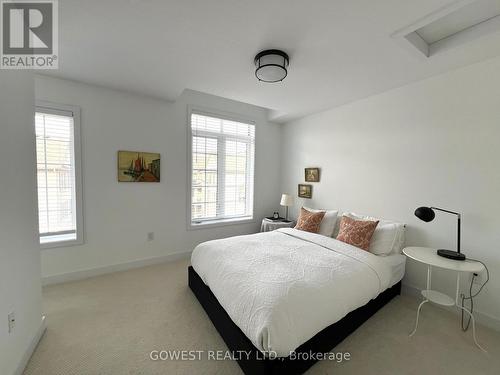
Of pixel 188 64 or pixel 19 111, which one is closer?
pixel 19 111

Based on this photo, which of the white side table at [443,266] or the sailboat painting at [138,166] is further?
the sailboat painting at [138,166]

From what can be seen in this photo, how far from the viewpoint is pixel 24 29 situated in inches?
64.6

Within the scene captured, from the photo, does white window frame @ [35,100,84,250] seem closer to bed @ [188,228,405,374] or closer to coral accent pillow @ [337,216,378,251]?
bed @ [188,228,405,374]

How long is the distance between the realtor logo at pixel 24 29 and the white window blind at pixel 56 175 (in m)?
1.01

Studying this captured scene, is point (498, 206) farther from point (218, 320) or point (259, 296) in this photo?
point (218, 320)

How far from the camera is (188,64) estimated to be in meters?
2.24

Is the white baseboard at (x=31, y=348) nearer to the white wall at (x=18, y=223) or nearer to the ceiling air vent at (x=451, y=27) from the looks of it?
the white wall at (x=18, y=223)

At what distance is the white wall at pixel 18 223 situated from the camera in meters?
1.29

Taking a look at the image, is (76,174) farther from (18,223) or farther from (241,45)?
(241,45)

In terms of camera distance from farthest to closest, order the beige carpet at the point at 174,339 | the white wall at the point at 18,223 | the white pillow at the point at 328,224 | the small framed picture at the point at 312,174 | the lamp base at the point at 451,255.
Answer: the small framed picture at the point at 312,174 < the white pillow at the point at 328,224 < the lamp base at the point at 451,255 < the beige carpet at the point at 174,339 < the white wall at the point at 18,223

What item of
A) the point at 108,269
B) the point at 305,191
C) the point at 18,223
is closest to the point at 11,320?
the point at 18,223

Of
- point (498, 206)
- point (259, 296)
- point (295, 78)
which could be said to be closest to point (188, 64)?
point (295, 78)

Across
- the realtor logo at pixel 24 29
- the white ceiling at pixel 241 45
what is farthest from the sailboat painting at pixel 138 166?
the realtor logo at pixel 24 29

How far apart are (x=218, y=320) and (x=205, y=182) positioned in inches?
91.9
